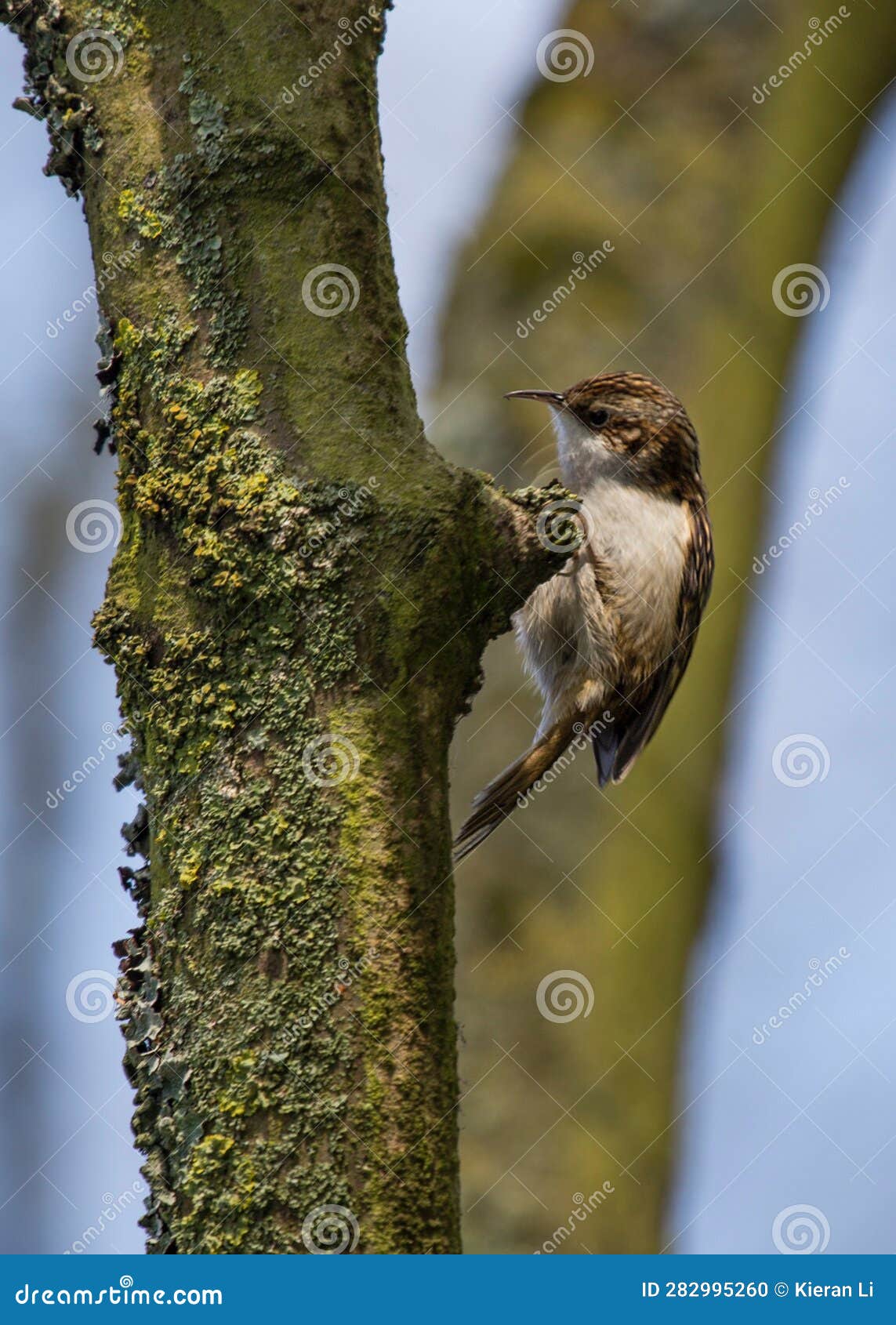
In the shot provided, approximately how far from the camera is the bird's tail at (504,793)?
11.5ft

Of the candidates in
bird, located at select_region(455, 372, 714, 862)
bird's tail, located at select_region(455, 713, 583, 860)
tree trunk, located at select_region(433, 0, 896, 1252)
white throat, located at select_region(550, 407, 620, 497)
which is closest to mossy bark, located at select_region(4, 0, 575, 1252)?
bird's tail, located at select_region(455, 713, 583, 860)

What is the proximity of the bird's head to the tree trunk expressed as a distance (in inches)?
13.1

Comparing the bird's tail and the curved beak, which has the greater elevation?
the curved beak

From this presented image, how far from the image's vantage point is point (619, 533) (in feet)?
12.4

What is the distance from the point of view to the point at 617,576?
12.4 ft

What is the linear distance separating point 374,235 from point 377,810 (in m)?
0.86

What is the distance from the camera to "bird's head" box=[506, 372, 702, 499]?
152 inches

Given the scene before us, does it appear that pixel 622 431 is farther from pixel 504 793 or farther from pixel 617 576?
pixel 504 793

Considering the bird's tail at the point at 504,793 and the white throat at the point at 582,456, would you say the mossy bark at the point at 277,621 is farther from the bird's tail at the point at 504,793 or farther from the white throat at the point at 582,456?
the white throat at the point at 582,456

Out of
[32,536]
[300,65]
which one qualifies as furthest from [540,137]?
[32,536]

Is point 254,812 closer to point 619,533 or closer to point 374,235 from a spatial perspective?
point 374,235

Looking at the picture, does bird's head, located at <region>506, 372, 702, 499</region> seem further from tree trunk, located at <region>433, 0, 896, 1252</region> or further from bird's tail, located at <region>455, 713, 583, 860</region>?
bird's tail, located at <region>455, 713, 583, 860</region>

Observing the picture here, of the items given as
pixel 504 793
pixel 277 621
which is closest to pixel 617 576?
pixel 504 793

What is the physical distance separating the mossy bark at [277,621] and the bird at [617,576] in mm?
1874
